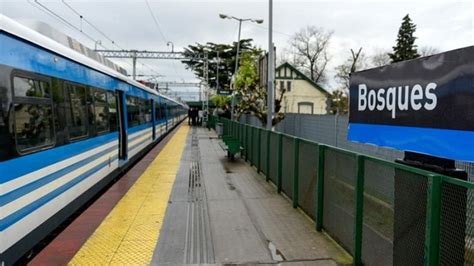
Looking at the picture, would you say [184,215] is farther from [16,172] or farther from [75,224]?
[16,172]

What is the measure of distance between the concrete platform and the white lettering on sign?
182 cm

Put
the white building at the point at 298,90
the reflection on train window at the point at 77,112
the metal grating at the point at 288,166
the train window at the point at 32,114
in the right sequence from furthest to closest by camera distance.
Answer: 1. the white building at the point at 298,90
2. the metal grating at the point at 288,166
3. the reflection on train window at the point at 77,112
4. the train window at the point at 32,114

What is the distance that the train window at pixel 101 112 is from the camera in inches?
336

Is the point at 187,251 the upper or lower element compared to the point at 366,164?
lower

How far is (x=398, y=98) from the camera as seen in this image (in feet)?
13.6

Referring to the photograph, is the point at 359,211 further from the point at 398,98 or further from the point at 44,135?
the point at 44,135

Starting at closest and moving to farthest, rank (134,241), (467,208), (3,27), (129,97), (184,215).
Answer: (467,208)
(3,27)
(134,241)
(184,215)
(129,97)

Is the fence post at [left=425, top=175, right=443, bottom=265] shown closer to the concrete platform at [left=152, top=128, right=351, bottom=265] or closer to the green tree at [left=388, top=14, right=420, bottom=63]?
the concrete platform at [left=152, top=128, right=351, bottom=265]

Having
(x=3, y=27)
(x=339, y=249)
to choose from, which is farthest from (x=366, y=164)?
(x=3, y=27)

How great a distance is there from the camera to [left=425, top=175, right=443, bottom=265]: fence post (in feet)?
10.7

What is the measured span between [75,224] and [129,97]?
7083 mm

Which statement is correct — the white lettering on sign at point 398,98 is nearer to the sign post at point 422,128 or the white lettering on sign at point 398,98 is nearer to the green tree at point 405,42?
the sign post at point 422,128

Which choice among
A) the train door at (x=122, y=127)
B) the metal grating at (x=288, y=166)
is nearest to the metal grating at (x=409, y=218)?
the metal grating at (x=288, y=166)

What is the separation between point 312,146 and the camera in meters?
6.66
